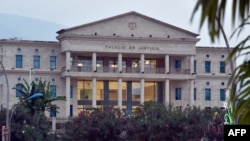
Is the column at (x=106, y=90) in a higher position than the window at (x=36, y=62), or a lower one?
lower

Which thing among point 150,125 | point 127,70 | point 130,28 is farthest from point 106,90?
point 150,125

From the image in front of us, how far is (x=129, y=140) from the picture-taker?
6831cm

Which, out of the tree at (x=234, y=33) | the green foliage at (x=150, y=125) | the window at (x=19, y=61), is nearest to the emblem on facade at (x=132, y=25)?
the window at (x=19, y=61)

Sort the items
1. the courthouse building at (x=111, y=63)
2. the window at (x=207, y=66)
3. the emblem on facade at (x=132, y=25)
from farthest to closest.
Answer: the window at (x=207, y=66) → the emblem on facade at (x=132, y=25) → the courthouse building at (x=111, y=63)

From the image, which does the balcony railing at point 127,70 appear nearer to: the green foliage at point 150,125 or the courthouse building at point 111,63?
the courthouse building at point 111,63

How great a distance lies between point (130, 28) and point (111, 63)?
576 cm

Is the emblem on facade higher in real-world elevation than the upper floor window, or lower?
higher

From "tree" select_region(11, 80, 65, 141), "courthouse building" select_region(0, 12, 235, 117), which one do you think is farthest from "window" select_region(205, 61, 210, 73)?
"tree" select_region(11, 80, 65, 141)

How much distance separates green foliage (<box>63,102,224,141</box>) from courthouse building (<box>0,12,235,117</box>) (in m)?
27.6

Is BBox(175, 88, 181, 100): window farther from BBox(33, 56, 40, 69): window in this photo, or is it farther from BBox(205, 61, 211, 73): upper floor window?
BBox(33, 56, 40, 69): window

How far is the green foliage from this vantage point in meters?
64.4

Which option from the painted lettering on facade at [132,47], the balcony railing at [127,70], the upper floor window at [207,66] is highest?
the painted lettering on facade at [132,47]

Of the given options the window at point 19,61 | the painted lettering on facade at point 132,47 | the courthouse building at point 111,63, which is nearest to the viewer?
the courthouse building at point 111,63

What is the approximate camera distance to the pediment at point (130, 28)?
324ft
